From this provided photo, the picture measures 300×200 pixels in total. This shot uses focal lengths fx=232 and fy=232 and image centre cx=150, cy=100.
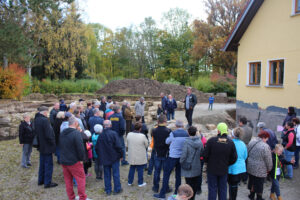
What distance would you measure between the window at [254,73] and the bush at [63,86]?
2130 centimetres

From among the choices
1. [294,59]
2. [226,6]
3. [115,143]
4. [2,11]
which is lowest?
[115,143]

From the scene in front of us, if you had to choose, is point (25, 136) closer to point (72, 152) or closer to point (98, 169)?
point (98, 169)

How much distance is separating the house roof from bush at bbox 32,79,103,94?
66.0 ft

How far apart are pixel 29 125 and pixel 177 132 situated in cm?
494

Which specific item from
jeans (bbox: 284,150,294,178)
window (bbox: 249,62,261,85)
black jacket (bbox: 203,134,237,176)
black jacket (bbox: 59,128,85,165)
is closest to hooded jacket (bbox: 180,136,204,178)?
black jacket (bbox: 203,134,237,176)

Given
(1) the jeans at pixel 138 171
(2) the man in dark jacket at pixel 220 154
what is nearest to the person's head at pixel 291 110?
(2) the man in dark jacket at pixel 220 154

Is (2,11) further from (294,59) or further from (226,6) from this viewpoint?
(226,6)

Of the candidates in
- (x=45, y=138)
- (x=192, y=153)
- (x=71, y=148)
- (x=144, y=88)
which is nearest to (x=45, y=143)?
(x=45, y=138)

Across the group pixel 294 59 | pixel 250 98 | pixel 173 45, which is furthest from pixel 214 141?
pixel 173 45

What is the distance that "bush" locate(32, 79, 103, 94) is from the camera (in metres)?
26.9

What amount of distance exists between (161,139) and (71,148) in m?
1.99

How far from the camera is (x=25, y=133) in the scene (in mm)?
7250

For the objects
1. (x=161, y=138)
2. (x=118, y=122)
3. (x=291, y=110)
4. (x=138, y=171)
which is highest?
(x=291, y=110)

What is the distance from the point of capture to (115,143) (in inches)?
214
